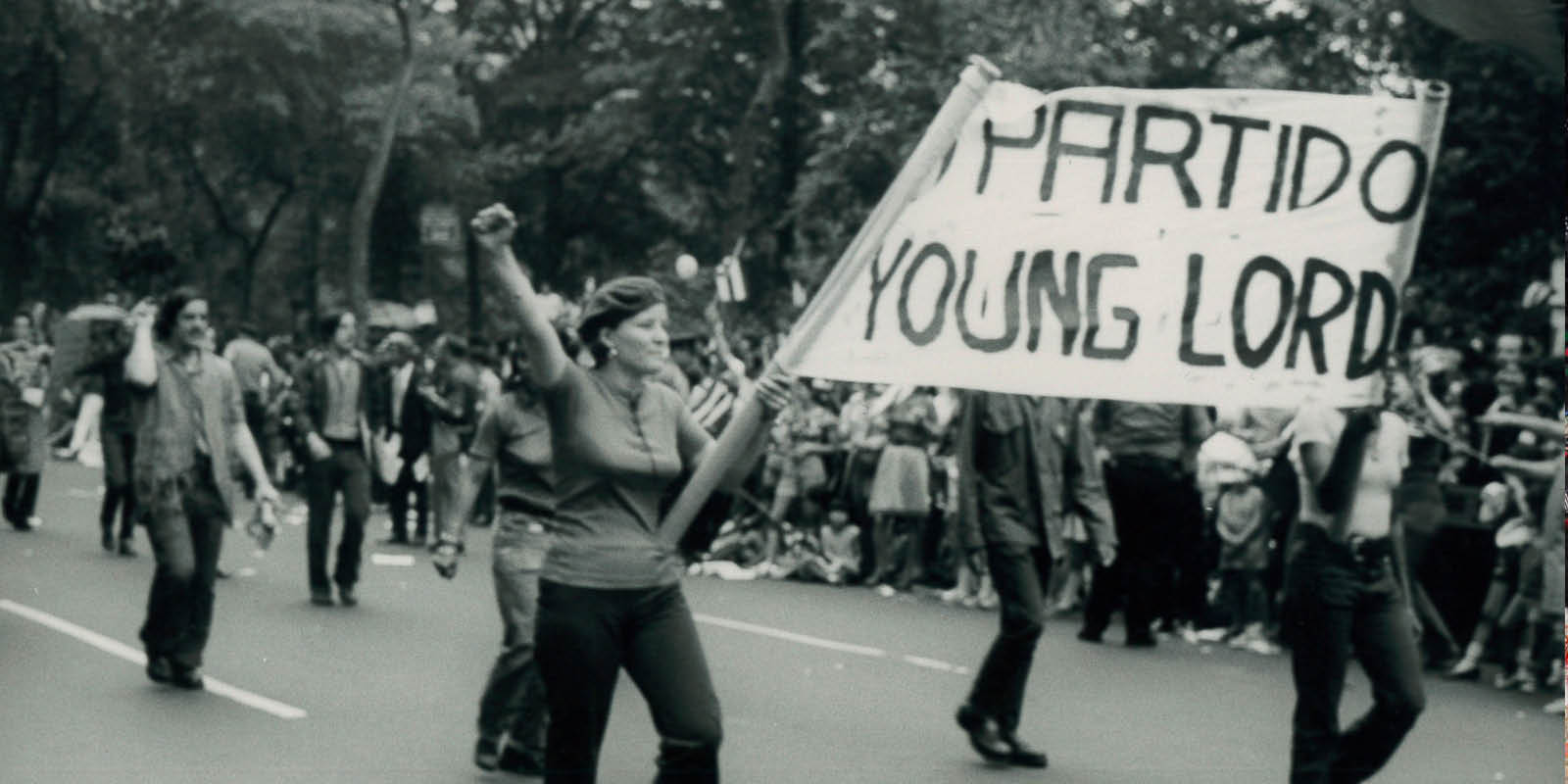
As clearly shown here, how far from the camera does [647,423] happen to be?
6078 mm

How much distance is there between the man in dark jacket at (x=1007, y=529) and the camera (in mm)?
8789

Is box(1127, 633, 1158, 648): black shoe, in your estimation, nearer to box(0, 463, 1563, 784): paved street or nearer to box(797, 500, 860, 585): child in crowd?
box(0, 463, 1563, 784): paved street

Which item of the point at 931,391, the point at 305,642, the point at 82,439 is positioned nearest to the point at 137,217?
the point at 82,439

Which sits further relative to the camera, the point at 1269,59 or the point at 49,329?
the point at 49,329

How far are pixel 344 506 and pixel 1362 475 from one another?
28.5 ft

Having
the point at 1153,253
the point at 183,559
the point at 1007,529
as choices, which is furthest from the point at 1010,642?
the point at 183,559

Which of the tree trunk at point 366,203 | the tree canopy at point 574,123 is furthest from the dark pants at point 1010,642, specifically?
the tree trunk at point 366,203

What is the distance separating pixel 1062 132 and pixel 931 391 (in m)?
11.9

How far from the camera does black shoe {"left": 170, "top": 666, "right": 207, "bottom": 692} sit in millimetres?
10406

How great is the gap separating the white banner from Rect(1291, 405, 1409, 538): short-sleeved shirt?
0.78 m

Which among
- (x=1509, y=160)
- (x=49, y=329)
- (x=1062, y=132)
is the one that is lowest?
(x=49, y=329)

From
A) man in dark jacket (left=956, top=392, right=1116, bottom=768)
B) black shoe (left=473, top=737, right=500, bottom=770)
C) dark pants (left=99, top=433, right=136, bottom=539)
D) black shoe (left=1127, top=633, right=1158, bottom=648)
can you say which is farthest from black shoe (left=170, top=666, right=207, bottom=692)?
dark pants (left=99, top=433, right=136, bottom=539)

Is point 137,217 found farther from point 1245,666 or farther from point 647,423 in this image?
point 647,423

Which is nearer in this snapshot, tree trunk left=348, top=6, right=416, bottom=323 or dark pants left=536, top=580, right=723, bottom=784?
dark pants left=536, top=580, right=723, bottom=784
